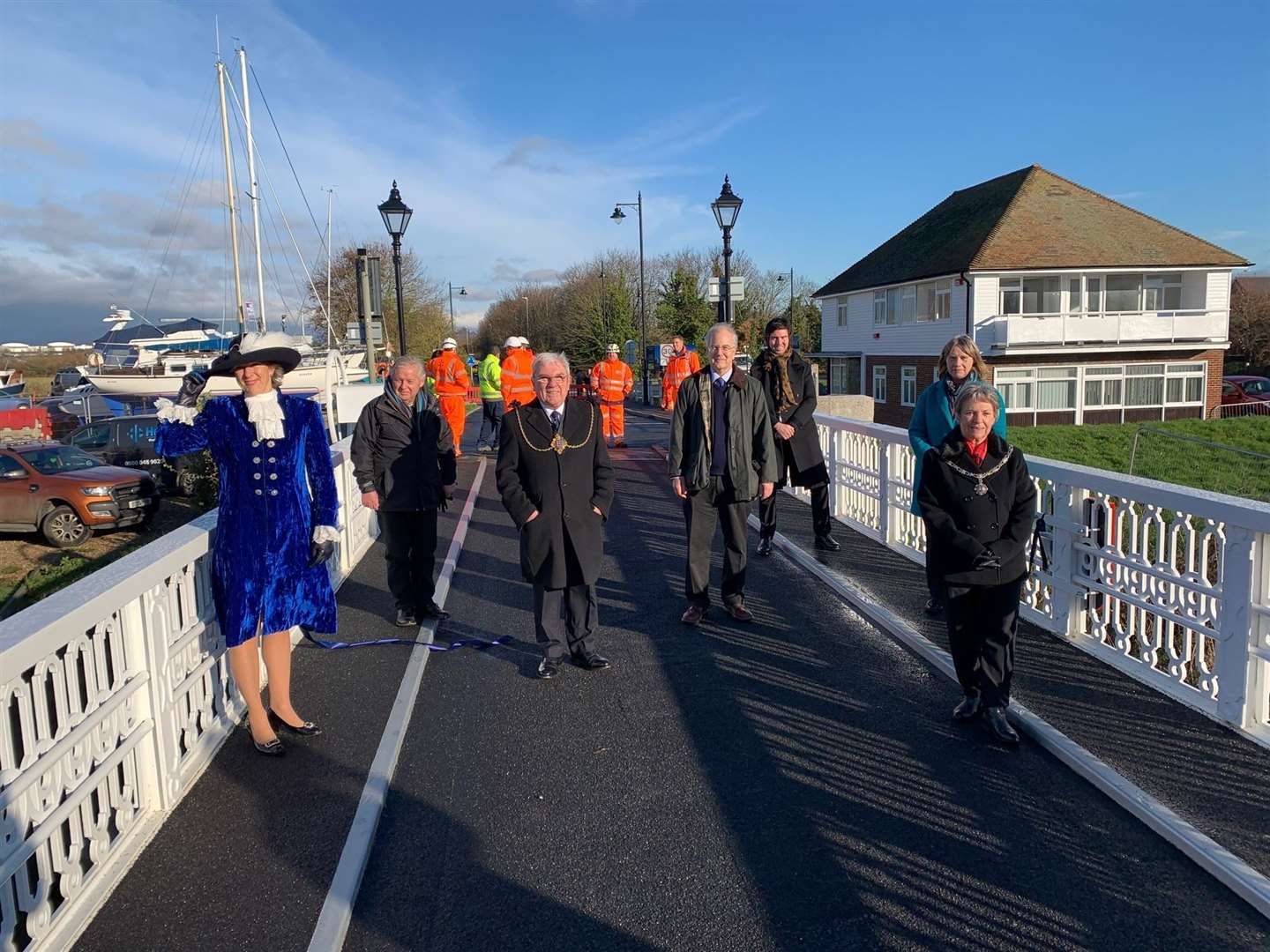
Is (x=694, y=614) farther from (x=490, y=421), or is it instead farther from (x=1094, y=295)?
(x=1094, y=295)

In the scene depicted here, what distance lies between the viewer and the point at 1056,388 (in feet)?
127

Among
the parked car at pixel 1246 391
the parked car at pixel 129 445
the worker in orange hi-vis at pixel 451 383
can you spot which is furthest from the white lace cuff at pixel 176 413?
the parked car at pixel 1246 391

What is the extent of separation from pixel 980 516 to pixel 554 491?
233cm

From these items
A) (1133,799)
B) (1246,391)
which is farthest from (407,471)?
(1246,391)

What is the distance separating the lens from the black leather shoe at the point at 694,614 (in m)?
6.67

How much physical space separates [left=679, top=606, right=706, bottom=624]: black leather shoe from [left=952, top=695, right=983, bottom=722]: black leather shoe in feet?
7.03

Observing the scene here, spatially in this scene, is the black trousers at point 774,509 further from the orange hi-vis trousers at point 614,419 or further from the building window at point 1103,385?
the building window at point 1103,385

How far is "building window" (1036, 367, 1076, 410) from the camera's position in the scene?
126 ft

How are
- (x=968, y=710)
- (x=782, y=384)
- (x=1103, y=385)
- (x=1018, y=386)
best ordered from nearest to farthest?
1. (x=968, y=710)
2. (x=782, y=384)
3. (x=1018, y=386)
4. (x=1103, y=385)

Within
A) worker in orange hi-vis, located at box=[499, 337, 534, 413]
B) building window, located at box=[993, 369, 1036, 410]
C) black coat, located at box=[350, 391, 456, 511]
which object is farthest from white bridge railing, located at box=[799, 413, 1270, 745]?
building window, located at box=[993, 369, 1036, 410]

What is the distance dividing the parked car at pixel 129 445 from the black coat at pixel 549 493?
14.4 meters

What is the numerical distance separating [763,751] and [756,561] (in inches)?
158

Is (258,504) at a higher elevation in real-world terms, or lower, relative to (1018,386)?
higher

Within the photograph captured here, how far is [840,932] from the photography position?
124 inches
